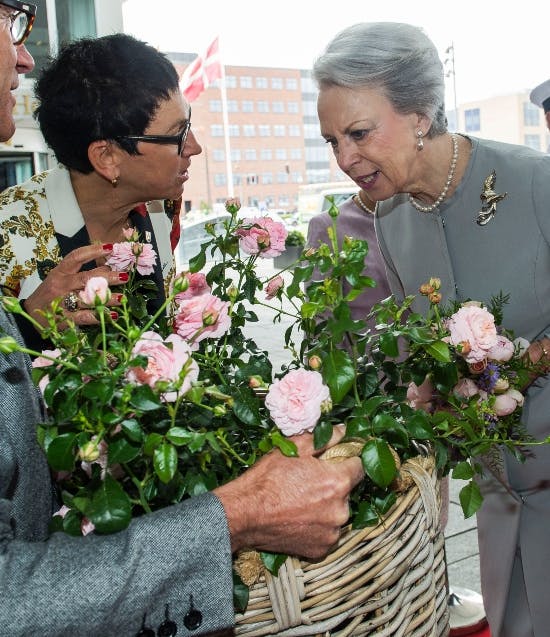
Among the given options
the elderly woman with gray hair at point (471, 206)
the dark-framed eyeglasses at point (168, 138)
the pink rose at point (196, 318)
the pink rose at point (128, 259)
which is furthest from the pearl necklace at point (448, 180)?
the pink rose at point (196, 318)

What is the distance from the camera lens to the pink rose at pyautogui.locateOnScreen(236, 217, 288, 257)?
123 centimetres

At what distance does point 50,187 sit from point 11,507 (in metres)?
1.05

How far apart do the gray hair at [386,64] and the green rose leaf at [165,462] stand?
1.21m

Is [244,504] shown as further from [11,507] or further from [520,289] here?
[520,289]

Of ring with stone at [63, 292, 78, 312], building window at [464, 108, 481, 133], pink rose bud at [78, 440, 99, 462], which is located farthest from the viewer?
building window at [464, 108, 481, 133]

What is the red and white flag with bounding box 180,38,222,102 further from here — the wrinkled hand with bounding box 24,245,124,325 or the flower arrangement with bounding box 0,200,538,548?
the flower arrangement with bounding box 0,200,538,548

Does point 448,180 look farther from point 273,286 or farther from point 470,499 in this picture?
point 470,499

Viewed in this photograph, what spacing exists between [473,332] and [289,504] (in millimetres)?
405

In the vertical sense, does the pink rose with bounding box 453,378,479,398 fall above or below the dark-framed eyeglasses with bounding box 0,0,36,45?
below

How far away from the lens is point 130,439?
85 centimetres

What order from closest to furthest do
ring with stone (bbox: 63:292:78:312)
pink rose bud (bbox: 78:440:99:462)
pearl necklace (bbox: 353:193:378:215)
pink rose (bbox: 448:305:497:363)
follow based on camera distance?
pink rose bud (bbox: 78:440:99:462) → pink rose (bbox: 448:305:497:363) → ring with stone (bbox: 63:292:78:312) → pearl necklace (bbox: 353:193:378:215)

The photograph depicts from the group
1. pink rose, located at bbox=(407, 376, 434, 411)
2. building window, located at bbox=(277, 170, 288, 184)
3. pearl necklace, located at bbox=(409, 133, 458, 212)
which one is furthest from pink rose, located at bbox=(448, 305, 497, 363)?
building window, located at bbox=(277, 170, 288, 184)

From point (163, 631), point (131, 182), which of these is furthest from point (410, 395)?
point (131, 182)

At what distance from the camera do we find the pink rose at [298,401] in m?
0.86
